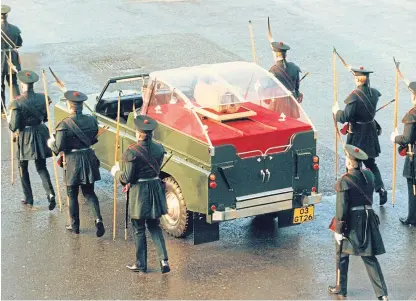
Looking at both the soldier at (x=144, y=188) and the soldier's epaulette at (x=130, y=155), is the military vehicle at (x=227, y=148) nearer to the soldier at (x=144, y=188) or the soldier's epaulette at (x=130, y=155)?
the soldier at (x=144, y=188)

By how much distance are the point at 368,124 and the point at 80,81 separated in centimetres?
761

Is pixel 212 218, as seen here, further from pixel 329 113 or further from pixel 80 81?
pixel 80 81

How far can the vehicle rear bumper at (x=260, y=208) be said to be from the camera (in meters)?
11.7

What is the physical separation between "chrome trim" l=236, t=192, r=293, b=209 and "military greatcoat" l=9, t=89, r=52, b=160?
9.64 ft

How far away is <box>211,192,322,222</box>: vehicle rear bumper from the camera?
38.3 feet

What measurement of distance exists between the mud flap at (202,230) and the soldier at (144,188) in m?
0.59

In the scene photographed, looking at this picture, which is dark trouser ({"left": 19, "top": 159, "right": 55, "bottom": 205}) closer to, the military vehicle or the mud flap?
the military vehicle

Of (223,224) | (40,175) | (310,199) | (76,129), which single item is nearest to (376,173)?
(310,199)

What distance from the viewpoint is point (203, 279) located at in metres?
11.4

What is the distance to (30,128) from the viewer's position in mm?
13297

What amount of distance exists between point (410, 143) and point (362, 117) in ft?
3.03

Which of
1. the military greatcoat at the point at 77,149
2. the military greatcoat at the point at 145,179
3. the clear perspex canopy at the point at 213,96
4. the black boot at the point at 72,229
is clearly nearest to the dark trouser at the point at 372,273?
the military greatcoat at the point at 145,179

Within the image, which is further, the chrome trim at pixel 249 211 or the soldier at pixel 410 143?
the soldier at pixel 410 143

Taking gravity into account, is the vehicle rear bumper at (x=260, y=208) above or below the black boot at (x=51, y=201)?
above
